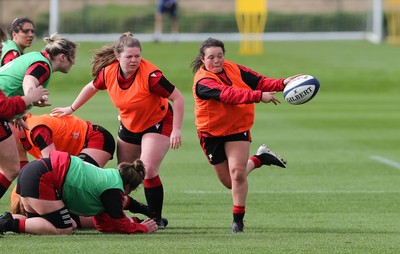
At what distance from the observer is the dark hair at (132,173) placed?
972 cm

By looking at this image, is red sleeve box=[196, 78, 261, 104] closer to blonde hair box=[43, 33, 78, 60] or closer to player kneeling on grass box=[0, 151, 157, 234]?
player kneeling on grass box=[0, 151, 157, 234]

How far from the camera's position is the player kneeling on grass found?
9.62m

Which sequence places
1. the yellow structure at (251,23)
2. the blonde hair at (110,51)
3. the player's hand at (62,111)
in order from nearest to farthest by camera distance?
1. the blonde hair at (110,51)
2. the player's hand at (62,111)
3. the yellow structure at (251,23)

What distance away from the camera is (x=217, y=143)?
10742 millimetres

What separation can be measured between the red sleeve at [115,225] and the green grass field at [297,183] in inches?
4.4

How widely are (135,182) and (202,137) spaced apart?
1312 millimetres

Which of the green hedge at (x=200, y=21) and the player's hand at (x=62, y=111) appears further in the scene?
the green hedge at (x=200, y=21)

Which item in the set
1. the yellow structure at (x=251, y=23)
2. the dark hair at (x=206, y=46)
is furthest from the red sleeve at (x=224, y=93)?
the yellow structure at (x=251, y=23)

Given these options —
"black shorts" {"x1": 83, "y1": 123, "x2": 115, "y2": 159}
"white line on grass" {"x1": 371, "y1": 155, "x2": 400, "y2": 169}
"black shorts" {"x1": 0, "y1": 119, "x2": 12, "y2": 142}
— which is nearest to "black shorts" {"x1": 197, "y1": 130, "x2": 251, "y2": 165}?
"black shorts" {"x1": 83, "y1": 123, "x2": 115, "y2": 159}

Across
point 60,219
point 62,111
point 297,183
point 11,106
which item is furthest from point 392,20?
point 11,106

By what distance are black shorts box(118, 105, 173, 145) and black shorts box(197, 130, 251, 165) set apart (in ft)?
1.27

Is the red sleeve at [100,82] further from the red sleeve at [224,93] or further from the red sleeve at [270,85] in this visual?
the red sleeve at [270,85]

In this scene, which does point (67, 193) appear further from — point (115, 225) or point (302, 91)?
point (302, 91)

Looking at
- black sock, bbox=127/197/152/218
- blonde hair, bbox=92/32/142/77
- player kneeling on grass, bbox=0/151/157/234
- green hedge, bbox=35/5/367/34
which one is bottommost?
green hedge, bbox=35/5/367/34
